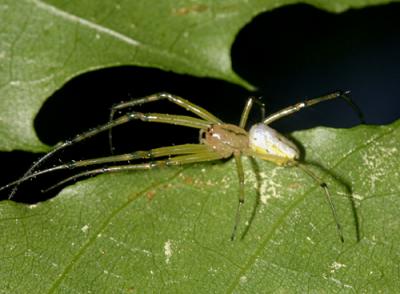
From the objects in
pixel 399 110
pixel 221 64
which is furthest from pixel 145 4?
pixel 399 110

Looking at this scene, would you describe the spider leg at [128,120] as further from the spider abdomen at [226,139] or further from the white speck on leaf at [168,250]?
the white speck on leaf at [168,250]

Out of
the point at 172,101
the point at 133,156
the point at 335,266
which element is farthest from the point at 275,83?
the point at 335,266

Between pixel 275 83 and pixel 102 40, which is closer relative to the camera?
pixel 102 40

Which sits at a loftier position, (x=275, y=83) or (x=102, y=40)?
(x=102, y=40)

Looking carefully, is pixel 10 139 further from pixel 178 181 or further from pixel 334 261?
pixel 334 261

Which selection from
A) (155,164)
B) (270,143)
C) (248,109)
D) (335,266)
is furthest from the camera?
(248,109)

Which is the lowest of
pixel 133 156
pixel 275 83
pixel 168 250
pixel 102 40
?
pixel 275 83

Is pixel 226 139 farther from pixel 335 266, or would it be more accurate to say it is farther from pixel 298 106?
pixel 335 266
